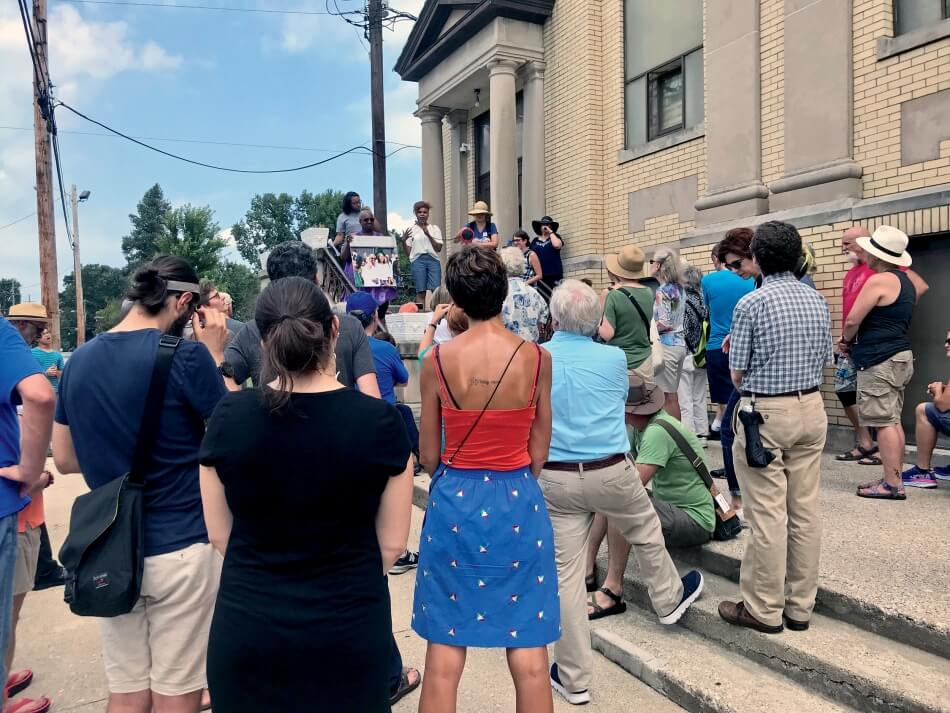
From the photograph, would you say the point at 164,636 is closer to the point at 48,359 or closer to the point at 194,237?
the point at 48,359

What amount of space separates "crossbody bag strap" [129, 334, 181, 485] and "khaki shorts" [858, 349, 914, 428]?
4.87 metres

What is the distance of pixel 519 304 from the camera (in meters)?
Result: 4.83

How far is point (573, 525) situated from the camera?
330cm

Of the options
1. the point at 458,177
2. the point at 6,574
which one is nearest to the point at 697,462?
the point at 6,574

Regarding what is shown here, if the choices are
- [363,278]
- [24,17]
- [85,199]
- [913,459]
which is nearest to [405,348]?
[363,278]

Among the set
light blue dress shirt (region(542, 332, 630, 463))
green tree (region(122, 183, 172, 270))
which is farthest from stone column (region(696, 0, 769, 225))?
green tree (region(122, 183, 172, 270))

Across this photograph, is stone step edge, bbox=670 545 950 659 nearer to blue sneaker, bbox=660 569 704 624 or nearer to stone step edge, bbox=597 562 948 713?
stone step edge, bbox=597 562 948 713

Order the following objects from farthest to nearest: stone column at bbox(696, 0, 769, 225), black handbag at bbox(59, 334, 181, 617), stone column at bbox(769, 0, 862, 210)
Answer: stone column at bbox(696, 0, 769, 225)
stone column at bbox(769, 0, 862, 210)
black handbag at bbox(59, 334, 181, 617)

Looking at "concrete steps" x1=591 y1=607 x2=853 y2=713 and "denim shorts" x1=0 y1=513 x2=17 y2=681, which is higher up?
"denim shorts" x1=0 y1=513 x2=17 y2=681

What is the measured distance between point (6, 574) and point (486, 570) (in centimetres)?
179

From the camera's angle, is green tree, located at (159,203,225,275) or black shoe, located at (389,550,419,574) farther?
green tree, located at (159,203,225,275)

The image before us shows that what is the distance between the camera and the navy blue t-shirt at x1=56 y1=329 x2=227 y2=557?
228 cm

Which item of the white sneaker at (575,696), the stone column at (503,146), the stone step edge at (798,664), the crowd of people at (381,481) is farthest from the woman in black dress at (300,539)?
the stone column at (503,146)

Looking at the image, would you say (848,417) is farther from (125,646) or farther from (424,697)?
(125,646)
